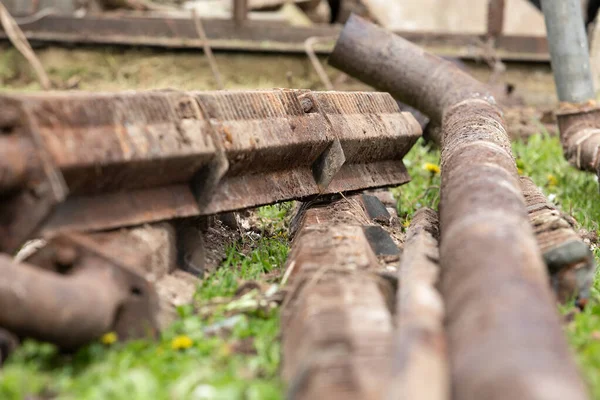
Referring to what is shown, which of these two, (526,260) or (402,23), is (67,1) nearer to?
(402,23)

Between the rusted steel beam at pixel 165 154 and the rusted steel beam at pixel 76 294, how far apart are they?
102 mm

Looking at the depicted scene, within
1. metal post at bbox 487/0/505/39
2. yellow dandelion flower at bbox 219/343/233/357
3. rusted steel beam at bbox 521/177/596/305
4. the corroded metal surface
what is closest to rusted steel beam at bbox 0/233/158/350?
yellow dandelion flower at bbox 219/343/233/357

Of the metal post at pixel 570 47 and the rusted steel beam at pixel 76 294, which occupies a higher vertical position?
the metal post at pixel 570 47

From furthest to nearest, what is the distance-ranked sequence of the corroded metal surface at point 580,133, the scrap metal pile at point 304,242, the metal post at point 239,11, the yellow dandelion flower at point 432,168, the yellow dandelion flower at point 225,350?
the metal post at point 239,11, the yellow dandelion flower at point 432,168, the corroded metal surface at point 580,133, the yellow dandelion flower at point 225,350, the scrap metal pile at point 304,242

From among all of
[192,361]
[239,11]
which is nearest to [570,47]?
[239,11]

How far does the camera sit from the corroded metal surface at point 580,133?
5.49m

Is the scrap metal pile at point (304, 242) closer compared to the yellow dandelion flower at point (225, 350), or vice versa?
the scrap metal pile at point (304, 242)

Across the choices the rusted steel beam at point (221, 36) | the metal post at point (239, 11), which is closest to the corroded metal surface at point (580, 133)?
the rusted steel beam at point (221, 36)

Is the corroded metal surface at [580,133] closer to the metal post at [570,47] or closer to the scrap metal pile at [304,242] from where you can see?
the metal post at [570,47]

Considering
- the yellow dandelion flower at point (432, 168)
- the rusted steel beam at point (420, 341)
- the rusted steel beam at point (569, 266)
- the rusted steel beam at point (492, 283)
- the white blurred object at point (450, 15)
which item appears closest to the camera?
the rusted steel beam at point (492, 283)

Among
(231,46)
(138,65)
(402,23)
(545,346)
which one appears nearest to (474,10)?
(402,23)

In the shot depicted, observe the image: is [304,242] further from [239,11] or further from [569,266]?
[239,11]

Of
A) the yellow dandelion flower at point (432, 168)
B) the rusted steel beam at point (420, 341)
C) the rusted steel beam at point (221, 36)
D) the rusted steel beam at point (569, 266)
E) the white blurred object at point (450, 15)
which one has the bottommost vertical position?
the rusted steel beam at point (420, 341)

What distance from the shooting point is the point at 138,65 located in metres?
8.81
